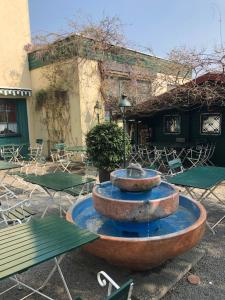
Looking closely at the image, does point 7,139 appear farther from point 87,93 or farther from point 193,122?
point 193,122

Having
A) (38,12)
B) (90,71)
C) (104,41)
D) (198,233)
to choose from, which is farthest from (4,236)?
(38,12)

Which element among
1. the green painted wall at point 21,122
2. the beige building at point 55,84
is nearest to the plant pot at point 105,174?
the beige building at point 55,84

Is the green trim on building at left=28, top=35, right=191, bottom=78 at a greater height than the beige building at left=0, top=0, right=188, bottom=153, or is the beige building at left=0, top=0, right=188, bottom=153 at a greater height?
the green trim on building at left=28, top=35, right=191, bottom=78

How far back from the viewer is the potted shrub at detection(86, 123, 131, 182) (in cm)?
749

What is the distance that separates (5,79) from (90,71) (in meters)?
3.88

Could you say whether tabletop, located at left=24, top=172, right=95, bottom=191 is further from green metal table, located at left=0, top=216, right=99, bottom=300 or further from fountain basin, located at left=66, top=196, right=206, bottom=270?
green metal table, located at left=0, top=216, right=99, bottom=300

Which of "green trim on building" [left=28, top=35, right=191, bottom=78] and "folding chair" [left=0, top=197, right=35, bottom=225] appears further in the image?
"green trim on building" [left=28, top=35, right=191, bottom=78]

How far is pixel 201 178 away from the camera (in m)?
4.92

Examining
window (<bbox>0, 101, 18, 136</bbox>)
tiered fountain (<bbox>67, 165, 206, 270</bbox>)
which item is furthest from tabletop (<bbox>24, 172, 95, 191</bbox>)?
window (<bbox>0, 101, 18, 136</bbox>)

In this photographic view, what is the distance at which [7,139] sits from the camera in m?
12.6

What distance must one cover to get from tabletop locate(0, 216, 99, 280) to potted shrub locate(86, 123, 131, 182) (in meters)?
4.39

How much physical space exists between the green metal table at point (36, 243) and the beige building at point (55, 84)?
29.0ft

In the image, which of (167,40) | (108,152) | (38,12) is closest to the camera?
(108,152)

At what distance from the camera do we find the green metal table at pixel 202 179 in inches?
174
